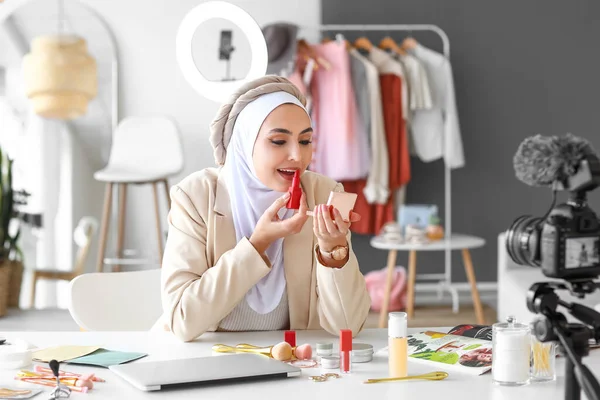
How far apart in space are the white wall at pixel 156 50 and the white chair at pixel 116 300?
3091 mm

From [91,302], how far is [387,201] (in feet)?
10.3

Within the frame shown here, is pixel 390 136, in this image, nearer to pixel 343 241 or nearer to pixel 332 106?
pixel 332 106

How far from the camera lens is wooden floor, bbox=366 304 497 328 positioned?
15.1 feet

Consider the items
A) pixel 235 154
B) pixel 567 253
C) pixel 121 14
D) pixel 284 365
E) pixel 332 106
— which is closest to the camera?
pixel 567 253

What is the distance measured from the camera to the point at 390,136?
5016mm

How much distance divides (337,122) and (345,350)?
3.40 meters

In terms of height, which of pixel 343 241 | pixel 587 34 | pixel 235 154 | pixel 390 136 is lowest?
pixel 343 241

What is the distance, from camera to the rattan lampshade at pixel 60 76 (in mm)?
5113

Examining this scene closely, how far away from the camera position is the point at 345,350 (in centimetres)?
152

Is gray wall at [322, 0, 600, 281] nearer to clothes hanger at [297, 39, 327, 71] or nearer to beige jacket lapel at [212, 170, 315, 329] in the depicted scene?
clothes hanger at [297, 39, 327, 71]

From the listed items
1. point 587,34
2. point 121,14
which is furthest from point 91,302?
point 587,34

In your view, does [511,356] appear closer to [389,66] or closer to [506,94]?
[389,66]

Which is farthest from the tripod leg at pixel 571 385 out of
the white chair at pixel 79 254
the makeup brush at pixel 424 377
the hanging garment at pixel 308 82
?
the white chair at pixel 79 254

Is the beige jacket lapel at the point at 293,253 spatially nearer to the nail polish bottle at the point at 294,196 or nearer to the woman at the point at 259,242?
the woman at the point at 259,242
